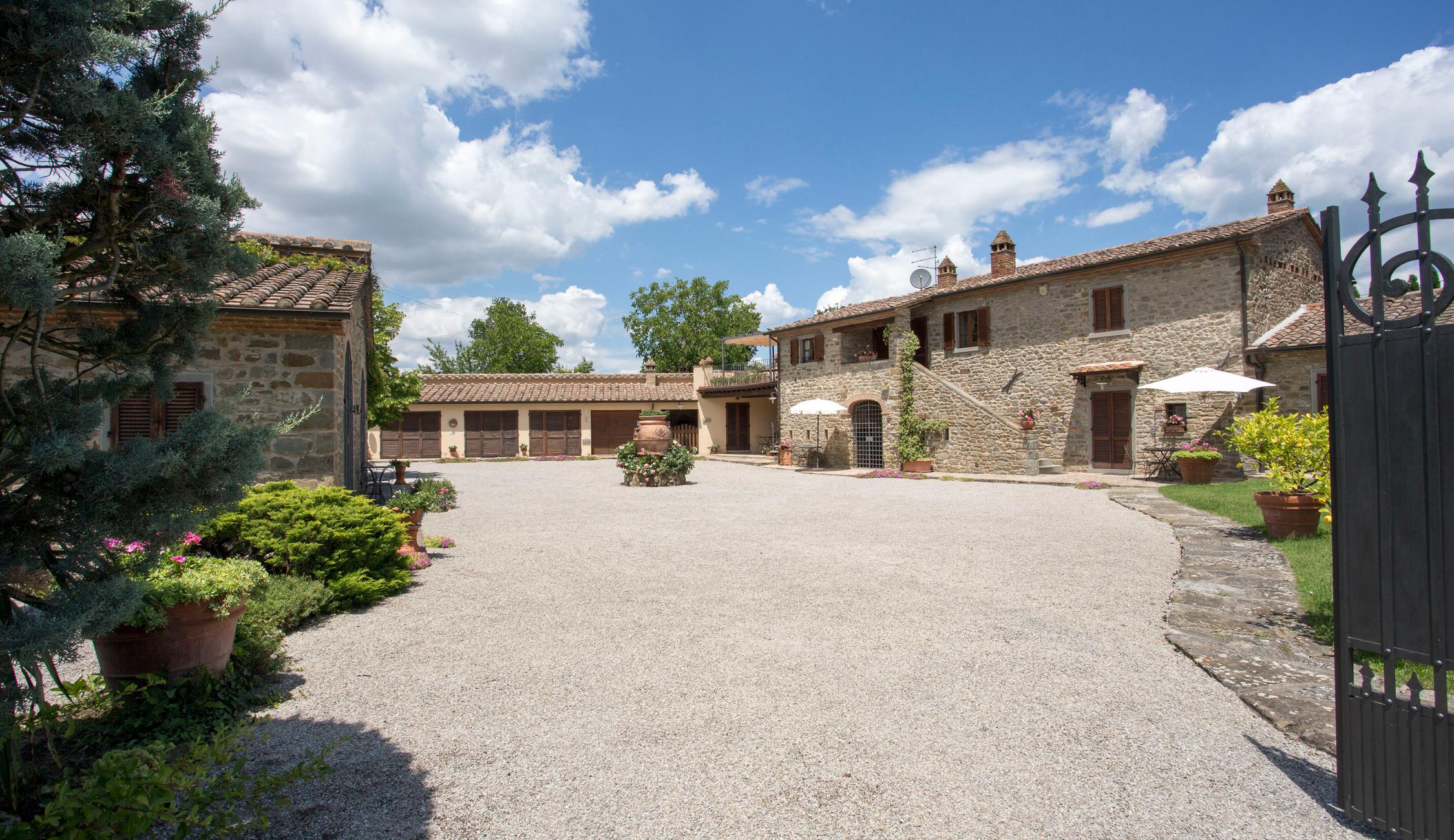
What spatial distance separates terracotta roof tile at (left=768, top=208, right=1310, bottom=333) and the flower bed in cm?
805

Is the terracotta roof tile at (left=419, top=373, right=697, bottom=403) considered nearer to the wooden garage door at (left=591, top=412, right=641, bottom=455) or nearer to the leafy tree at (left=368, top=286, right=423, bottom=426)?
the wooden garage door at (left=591, top=412, right=641, bottom=455)

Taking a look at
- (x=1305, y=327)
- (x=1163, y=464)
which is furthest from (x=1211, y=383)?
(x=1305, y=327)

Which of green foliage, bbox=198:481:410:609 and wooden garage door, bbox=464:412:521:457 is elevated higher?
wooden garage door, bbox=464:412:521:457

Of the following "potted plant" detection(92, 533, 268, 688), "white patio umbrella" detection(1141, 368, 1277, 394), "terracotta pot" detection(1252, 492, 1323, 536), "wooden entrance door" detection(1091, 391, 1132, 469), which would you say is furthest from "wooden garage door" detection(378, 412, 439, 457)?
"terracotta pot" detection(1252, 492, 1323, 536)

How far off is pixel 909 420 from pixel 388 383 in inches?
539

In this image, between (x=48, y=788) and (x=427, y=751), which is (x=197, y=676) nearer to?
(x=48, y=788)

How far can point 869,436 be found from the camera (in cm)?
2145

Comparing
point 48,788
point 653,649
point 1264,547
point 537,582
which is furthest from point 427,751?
point 1264,547

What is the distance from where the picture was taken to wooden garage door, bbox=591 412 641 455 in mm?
29000

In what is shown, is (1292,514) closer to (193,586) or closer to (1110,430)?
(193,586)

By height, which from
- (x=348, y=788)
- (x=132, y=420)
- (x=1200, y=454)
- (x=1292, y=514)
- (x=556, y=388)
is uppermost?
(x=556, y=388)

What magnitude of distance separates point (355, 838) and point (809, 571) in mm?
4868

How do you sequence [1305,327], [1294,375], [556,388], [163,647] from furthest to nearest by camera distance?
[556,388], [1305,327], [1294,375], [163,647]

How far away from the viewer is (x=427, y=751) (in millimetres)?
3203
